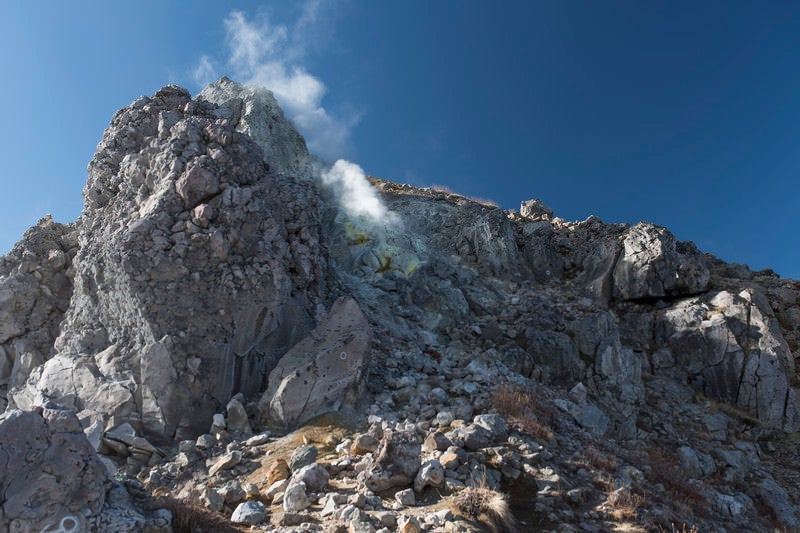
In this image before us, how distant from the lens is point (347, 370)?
1152 centimetres

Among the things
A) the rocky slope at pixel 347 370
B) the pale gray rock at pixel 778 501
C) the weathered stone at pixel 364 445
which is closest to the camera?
the rocky slope at pixel 347 370

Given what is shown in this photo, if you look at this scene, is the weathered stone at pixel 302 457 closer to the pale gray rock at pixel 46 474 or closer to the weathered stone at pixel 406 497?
the weathered stone at pixel 406 497

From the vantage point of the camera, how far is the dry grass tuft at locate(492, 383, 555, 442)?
1044 centimetres

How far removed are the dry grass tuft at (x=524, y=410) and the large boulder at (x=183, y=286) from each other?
17.8ft

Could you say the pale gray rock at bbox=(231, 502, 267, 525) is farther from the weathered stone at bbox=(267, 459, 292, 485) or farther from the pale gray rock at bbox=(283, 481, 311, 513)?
the weathered stone at bbox=(267, 459, 292, 485)

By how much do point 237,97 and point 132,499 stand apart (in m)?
23.0

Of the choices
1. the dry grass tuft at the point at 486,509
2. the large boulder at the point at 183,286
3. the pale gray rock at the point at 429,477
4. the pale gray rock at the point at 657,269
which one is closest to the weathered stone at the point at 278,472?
the pale gray rock at the point at 429,477

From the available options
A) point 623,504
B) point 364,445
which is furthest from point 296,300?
point 623,504

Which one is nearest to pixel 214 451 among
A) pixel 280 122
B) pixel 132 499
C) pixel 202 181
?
pixel 132 499

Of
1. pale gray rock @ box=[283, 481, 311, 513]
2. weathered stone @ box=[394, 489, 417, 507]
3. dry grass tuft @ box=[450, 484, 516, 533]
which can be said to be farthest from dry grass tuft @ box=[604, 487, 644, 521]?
pale gray rock @ box=[283, 481, 311, 513]

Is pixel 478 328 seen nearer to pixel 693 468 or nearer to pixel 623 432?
pixel 623 432

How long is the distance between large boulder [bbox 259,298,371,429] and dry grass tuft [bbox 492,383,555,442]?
3.29 meters

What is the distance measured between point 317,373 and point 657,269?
15002mm

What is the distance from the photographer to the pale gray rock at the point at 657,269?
771 inches
